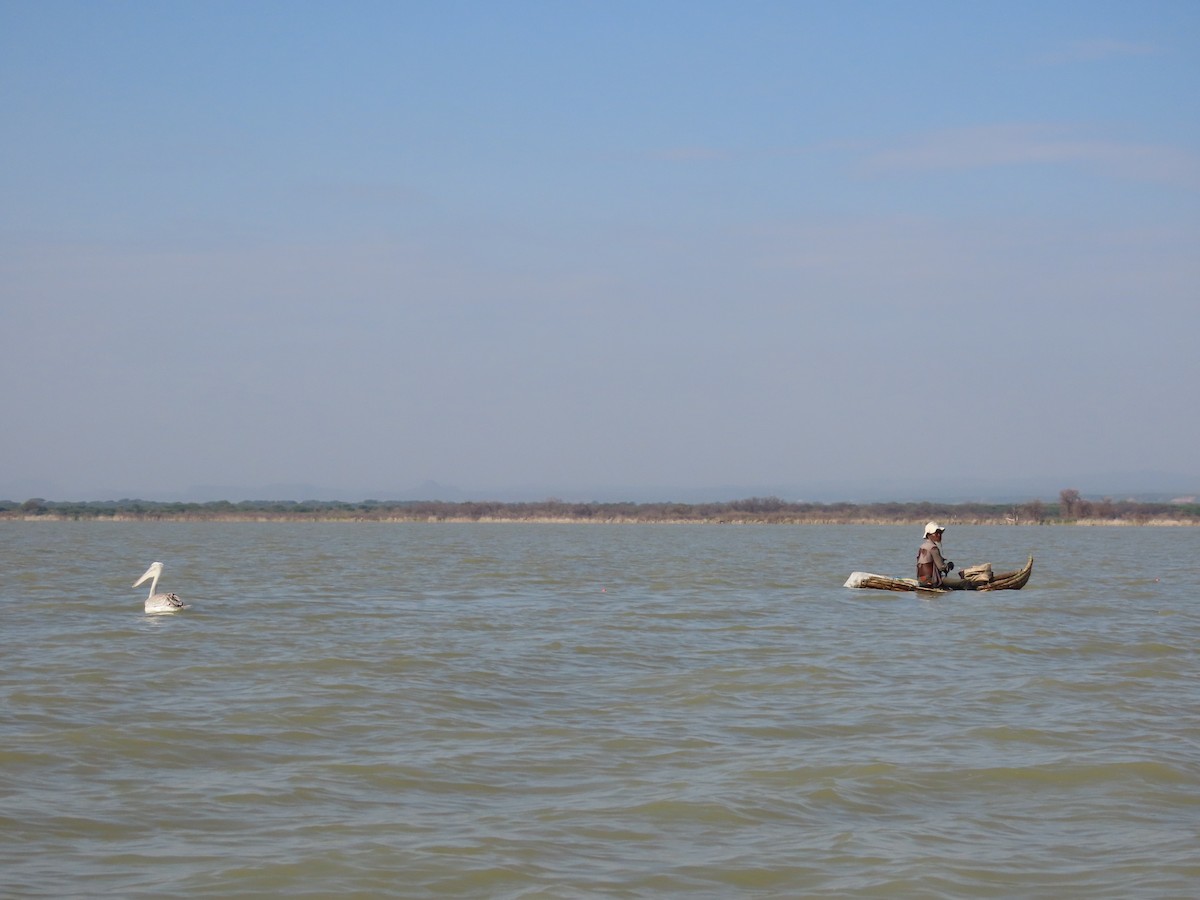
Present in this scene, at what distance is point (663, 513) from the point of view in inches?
4515

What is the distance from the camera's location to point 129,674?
14.0 m

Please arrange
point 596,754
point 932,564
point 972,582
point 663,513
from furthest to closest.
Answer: point 663,513
point 972,582
point 932,564
point 596,754

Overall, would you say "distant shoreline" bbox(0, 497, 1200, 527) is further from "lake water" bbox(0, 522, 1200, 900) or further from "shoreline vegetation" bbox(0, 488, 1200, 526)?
"lake water" bbox(0, 522, 1200, 900)

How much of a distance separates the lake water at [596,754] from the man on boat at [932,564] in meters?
4.16

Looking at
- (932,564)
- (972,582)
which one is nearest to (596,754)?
(932,564)

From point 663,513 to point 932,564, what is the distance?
8836 centimetres

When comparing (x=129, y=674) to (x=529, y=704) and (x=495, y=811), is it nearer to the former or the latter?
(x=529, y=704)

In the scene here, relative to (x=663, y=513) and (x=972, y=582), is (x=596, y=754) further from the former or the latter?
(x=663, y=513)

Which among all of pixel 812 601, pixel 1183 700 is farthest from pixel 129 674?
pixel 812 601

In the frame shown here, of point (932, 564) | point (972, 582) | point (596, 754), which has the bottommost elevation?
point (596, 754)

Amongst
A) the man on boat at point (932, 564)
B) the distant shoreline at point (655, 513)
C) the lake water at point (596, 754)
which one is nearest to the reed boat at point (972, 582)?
the man on boat at point (932, 564)

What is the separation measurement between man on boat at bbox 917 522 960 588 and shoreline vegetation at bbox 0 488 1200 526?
7549cm

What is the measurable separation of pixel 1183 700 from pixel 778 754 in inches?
205

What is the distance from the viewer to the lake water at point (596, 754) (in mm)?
7266
